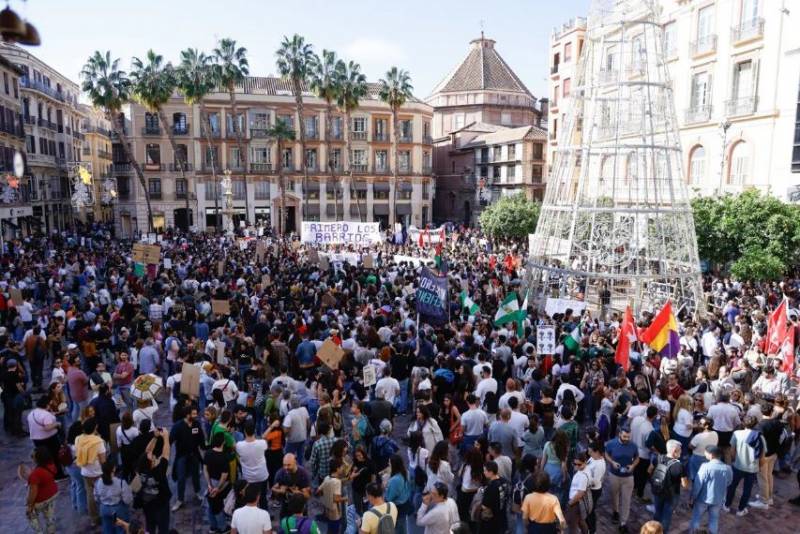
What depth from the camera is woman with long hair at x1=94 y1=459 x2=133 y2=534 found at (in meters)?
7.16

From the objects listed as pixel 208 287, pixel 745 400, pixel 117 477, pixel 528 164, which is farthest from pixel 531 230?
pixel 117 477

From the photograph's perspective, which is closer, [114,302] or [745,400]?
[745,400]

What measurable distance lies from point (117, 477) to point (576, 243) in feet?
53.1

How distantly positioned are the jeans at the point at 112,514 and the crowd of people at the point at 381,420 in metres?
0.02

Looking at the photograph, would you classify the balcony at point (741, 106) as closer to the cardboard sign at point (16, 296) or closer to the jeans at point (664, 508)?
the jeans at point (664, 508)

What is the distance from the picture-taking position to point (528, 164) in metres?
54.5

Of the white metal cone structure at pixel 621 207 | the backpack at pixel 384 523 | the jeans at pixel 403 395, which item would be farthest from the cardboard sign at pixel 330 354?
the white metal cone structure at pixel 621 207

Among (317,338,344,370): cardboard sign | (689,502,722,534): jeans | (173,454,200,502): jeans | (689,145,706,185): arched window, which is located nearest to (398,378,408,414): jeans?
(317,338,344,370): cardboard sign

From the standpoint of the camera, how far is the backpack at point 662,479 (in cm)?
760

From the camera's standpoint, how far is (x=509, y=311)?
50.0ft

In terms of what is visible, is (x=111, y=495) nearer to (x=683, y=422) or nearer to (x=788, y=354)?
(x=683, y=422)

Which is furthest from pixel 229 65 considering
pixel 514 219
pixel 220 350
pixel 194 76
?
pixel 220 350

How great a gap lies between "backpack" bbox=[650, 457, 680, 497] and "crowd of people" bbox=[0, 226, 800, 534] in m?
0.02

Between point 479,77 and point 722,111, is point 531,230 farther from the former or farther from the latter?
point 479,77
